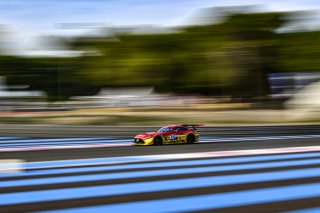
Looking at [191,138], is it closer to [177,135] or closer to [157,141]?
[177,135]

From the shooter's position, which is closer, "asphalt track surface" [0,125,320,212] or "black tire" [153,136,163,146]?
"asphalt track surface" [0,125,320,212]

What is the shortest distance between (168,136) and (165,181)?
5.82 meters

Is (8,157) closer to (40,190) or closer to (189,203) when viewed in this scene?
(40,190)

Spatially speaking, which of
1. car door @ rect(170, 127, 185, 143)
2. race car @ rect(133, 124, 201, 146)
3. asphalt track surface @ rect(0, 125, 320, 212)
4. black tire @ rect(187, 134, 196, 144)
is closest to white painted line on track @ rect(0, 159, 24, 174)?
asphalt track surface @ rect(0, 125, 320, 212)

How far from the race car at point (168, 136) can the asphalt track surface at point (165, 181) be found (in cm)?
84

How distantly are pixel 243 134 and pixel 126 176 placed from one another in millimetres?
11280

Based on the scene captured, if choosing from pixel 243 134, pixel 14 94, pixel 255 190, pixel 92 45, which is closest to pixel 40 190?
pixel 255 190

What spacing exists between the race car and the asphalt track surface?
835 millimetres

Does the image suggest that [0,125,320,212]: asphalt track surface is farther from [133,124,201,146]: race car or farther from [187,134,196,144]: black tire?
[187,134,196,144]: black tire

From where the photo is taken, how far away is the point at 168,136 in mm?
12555

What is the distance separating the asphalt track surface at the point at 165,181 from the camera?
514cm

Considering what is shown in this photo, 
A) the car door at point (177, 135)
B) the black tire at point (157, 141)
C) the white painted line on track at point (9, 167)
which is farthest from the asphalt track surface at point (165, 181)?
the car door at point (177, 135)

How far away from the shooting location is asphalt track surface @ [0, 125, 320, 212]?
5.14 metres

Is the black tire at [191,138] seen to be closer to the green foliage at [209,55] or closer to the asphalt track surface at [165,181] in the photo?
the asphalt track surface at [165,181]
